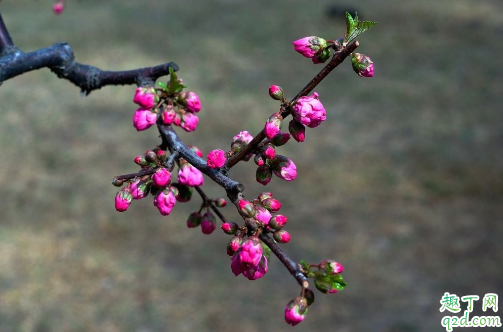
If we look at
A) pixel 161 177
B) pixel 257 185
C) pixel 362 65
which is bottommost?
pixel 161 177

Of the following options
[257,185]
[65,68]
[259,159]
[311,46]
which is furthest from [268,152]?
[257,185]

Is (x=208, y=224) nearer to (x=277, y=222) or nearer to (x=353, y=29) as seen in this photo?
(x=277, y=222)

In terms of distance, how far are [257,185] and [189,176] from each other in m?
4.24

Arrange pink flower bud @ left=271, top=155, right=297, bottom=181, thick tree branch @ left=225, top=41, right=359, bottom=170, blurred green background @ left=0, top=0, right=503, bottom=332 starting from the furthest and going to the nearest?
blurred green background @ left=0, top=0, right=503, bottom=332 → pink flower bud @ left=271, top=155, right=297, bottom=181 → thick tree branch @ left=225, top=41, right=359, bottom=170

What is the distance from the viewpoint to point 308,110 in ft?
1.88

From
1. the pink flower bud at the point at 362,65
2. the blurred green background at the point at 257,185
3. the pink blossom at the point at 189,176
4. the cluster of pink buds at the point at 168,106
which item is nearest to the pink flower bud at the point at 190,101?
the cluster of pink buds at the point at 168,106

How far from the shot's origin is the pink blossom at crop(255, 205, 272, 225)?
58 centimetres

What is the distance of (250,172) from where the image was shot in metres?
4.93

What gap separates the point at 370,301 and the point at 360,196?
3.68 ft

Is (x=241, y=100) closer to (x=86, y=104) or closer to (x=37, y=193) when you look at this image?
(x=86, y=104)

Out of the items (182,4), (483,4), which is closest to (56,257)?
(182,4)

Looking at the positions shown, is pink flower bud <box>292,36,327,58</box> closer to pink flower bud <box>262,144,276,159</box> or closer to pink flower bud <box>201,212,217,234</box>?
pink flower bud <box>262,144,276,159</box>

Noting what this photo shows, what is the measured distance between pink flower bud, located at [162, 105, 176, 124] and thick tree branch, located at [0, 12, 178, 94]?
59 mm

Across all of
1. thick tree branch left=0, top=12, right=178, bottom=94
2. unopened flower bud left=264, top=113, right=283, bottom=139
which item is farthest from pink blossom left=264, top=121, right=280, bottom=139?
thick tree branch left=0, top=12, right=178, bottom=94
